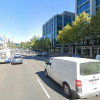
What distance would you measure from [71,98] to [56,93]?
89 centimetres

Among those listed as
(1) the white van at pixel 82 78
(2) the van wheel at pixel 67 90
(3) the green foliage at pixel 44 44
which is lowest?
(2) the van wheel at pixel 67 90

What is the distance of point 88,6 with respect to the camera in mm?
32438

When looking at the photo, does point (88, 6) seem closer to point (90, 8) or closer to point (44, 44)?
point (90, 8)

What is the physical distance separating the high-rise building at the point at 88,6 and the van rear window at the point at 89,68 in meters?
30.2

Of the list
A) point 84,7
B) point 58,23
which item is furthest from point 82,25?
point 58,23

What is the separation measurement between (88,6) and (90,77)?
35.3m

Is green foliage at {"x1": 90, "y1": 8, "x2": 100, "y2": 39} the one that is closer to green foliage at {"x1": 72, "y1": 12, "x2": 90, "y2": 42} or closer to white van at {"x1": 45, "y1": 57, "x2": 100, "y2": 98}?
green foliage at {"x1": 72, "y1": 12, "x2": 90, "y2": 42}

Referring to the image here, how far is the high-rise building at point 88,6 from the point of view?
30283 mm

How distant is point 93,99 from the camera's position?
4402mm

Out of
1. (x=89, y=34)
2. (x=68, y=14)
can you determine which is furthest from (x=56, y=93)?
(x=68, y=14)

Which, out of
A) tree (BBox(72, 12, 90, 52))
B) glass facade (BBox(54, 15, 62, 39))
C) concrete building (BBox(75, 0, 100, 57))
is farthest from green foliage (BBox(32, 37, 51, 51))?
tree (BBox(72, 12, 90, 52))

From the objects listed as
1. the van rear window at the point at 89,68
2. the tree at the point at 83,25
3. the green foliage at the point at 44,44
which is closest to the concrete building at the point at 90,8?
the tree at the point at 83,25

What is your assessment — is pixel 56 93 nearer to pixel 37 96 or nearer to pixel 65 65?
pixel 37 96

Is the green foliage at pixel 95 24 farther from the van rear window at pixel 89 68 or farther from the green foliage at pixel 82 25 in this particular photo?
the van rear window at pixel 89 68
